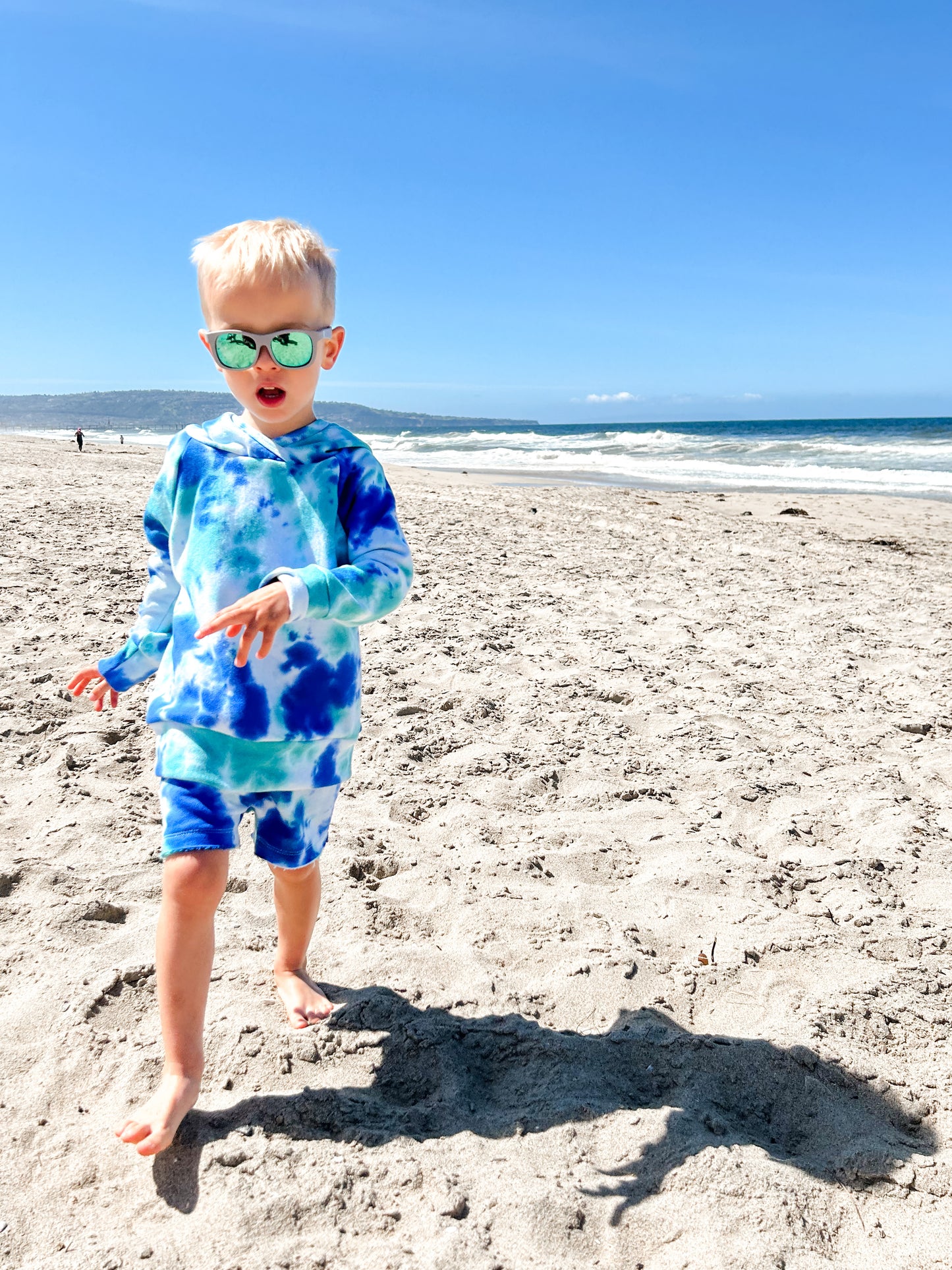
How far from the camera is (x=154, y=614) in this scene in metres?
1.84

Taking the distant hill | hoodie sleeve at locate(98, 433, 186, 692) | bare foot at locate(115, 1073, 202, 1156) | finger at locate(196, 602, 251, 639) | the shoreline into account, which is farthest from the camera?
the distant hill

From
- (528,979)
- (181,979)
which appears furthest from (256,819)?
(528,979)

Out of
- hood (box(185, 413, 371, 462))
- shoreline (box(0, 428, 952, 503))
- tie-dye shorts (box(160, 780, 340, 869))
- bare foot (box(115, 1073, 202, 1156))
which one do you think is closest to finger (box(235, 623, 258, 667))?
tie-dye shorts (box(160, 780, 340, 869))

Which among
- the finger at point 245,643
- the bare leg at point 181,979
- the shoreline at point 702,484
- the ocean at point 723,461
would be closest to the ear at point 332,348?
the finger at point 245,643

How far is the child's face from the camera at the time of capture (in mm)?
1646

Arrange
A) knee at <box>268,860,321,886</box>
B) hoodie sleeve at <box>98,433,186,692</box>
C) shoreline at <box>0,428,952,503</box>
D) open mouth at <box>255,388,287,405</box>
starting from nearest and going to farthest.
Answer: open mouth at <box>255,388,287,405</box>, hoodie sleeve at <box>98,433,186,692</box>, knee at <box>268,860,321,886</box>, shoreline at <box>0,428,952,503</box>

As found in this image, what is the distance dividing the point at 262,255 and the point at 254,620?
69 cm

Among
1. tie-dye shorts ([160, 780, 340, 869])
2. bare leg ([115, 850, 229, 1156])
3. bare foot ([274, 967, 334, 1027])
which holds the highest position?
tie-dye shorts ([160, 780, 340, 869])

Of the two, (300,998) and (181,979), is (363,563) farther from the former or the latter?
(300,998)

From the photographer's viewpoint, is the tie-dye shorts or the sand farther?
the tie-dye shorts

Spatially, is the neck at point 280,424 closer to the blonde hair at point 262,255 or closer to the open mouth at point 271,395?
the open mouth at point 271,395

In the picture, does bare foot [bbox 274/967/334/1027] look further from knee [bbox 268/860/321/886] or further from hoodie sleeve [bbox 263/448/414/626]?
hoodie sleeve [bbox 263/448/414/626]

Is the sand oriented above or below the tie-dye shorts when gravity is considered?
below

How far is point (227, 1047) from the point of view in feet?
6.20
